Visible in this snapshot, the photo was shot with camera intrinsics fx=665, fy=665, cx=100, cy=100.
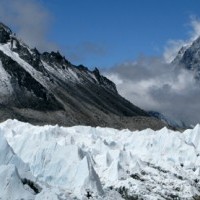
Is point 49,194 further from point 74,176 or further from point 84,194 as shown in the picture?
point 74,176

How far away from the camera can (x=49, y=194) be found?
396 ft

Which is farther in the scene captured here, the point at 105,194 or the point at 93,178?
the point at 93,178

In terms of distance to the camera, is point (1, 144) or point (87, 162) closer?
point (1, 144)

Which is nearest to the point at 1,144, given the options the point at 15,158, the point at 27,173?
the point at 15,158

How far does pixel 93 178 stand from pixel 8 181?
65.5 meters

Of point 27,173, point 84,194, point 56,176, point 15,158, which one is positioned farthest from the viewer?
point 56,176

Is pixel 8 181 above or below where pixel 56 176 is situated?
below

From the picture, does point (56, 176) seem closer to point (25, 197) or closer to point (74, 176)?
point (74, 176)

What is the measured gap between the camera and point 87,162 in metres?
194

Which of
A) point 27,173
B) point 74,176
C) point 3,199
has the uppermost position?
point 74,176

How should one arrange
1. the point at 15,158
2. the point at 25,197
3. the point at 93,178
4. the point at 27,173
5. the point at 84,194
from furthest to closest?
the point at 93,178
the point at 84,194
the point at 15,158
the point at 27,173
the point at 25,197

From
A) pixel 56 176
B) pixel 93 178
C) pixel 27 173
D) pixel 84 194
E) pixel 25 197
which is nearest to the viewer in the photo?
pixel 25 197

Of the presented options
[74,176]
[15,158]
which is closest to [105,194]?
[74,176]

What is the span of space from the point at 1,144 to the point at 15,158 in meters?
5.69
